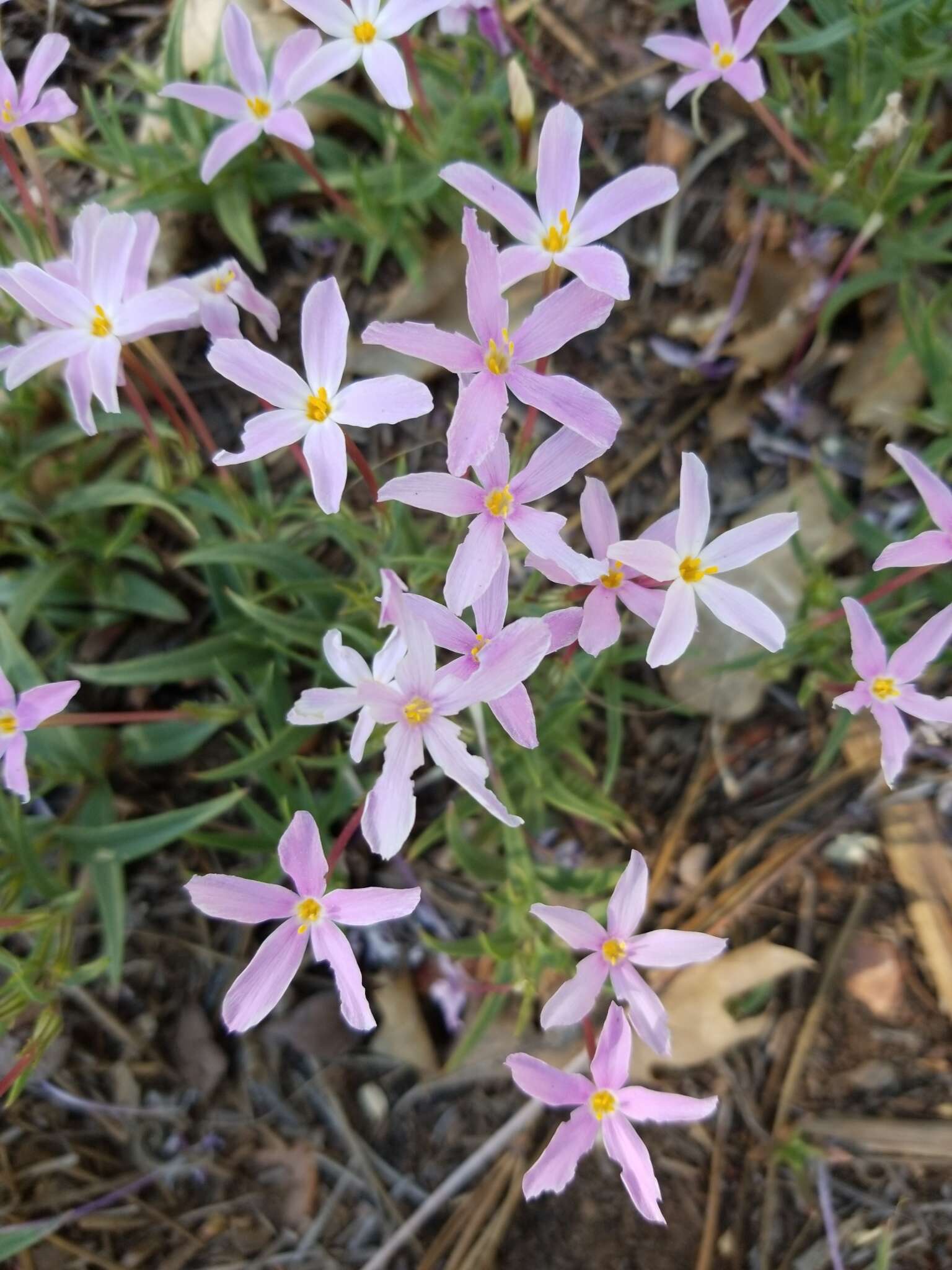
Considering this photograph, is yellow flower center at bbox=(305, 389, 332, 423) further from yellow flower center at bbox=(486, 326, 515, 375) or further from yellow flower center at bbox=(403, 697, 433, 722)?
yellow flower center at bbox=(403, 697, 433, 722)

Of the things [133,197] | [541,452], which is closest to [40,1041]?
[541,452]

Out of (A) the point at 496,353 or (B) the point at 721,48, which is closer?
(A) the point at 496,353

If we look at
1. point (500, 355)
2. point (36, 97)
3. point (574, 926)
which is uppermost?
point (36, 97)

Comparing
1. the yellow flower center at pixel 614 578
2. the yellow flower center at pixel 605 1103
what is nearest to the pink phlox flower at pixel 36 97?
the yellow flower center at pixel 614 578

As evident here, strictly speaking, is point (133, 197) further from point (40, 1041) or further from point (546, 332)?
point (40, 1041)

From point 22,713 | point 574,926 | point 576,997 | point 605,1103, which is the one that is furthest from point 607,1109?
point 22,713

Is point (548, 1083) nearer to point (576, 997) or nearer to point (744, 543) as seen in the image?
point (576, 997)
